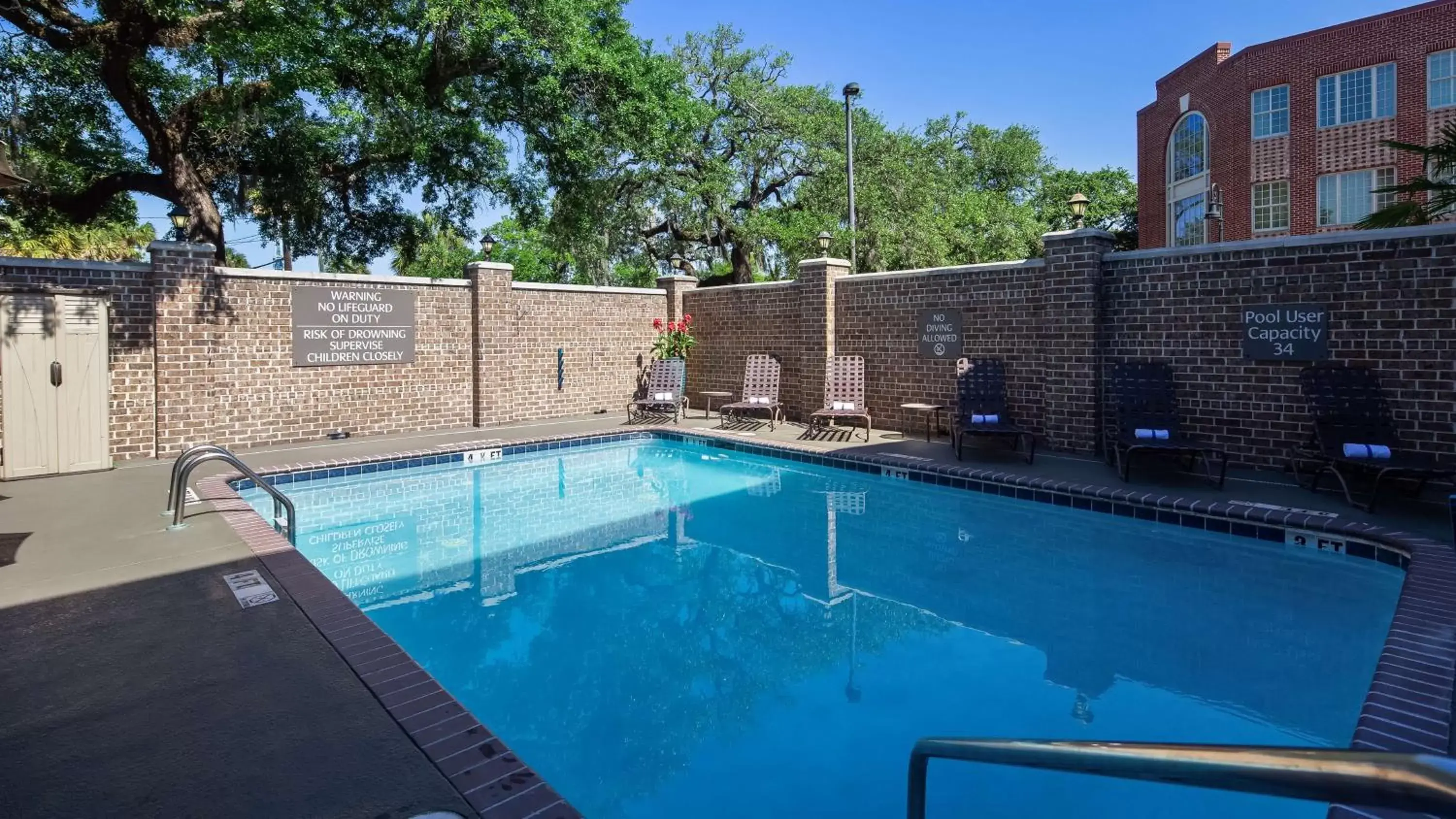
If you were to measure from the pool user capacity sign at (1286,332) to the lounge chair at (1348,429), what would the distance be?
8.3 inches

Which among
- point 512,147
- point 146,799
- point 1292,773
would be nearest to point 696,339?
point 512,147

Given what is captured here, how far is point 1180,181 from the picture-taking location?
949 inches

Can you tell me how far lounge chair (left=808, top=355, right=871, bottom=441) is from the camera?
10.0 m

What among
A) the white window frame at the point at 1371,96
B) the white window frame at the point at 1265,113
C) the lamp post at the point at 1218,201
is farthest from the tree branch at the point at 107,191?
the white window frame at the point at 1371,96

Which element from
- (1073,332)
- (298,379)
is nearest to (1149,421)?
(1073,332)

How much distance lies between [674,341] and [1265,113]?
60.2 ft

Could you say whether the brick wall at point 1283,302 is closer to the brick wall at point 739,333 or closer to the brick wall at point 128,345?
the brick wall at point 739,333

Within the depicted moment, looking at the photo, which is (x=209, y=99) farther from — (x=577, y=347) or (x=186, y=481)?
(x=186, y=481)

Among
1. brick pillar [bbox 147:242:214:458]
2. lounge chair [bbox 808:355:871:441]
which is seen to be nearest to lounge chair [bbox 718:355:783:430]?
lounge chair [bbox 808:355:871:441]

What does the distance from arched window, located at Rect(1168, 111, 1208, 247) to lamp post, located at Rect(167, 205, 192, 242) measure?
963 inches

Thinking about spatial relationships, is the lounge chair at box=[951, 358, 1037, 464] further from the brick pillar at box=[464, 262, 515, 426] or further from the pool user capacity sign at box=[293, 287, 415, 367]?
the pool user capacity sign at box=[293, 287, 415, 367]

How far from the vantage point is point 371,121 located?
11.1 meters

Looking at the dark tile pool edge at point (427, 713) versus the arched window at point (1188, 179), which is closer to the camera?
the dark tile pool edge at point (427, 713)

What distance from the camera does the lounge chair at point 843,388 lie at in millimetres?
10047
